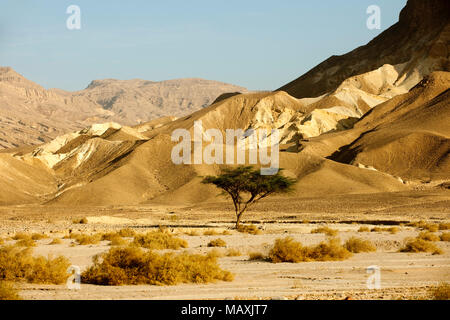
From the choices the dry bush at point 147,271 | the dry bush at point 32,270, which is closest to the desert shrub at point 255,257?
the dry bush at point 147,271

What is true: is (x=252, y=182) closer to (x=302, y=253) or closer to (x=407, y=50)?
(x=302, y=253)

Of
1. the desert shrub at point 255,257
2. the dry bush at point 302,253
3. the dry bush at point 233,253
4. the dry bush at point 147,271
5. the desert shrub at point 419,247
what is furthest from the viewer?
the desert shrub at point 419,247

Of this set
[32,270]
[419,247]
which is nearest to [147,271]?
[32,270]

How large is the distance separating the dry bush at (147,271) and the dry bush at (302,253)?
4497 mm

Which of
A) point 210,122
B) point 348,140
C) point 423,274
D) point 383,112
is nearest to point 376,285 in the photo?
point 423,274

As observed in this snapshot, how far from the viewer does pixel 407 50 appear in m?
172

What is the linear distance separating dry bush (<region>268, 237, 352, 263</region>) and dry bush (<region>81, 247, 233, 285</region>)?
4.50 meters

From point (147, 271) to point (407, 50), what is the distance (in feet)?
545

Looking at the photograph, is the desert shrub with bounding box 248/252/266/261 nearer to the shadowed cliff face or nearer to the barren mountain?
the barren mountain

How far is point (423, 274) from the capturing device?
1823 centimetres

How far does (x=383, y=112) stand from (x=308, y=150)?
27.9 m

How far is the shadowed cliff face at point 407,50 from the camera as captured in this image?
15550 centimetres

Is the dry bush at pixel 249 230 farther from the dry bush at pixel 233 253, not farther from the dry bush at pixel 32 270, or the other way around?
the dry bush at pixel 32 270

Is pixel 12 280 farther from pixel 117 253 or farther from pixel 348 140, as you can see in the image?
pixel 348 140
